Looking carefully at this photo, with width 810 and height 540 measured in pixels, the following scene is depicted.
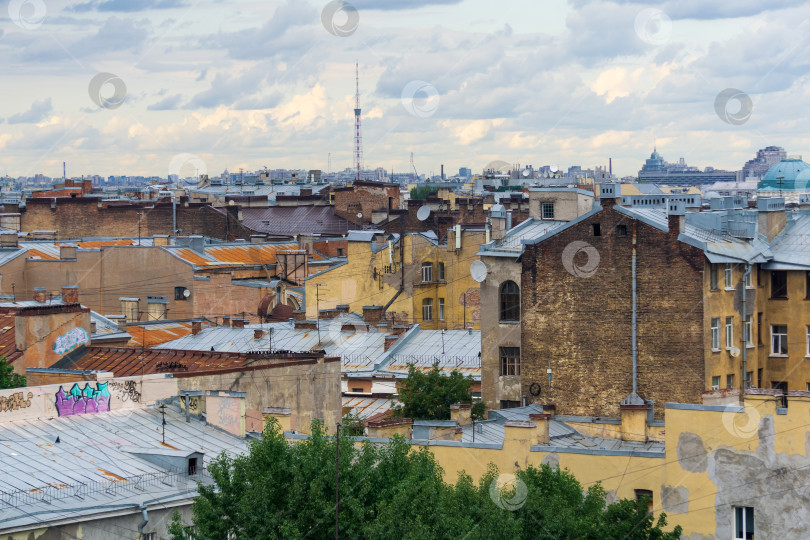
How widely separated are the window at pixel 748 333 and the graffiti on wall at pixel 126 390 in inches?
687

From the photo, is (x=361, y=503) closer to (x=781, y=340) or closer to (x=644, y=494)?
(x=644, y=494)

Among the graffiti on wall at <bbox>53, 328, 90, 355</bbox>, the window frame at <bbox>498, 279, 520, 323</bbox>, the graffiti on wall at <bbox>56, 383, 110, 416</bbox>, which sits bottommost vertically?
the graffiti on wall at <bbox>56, 383, 110, 416</bbox>

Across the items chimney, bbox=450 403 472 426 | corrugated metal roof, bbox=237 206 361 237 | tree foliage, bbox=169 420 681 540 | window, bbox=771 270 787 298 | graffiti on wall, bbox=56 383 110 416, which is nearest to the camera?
tree foliage, bbox=169 420 681 540

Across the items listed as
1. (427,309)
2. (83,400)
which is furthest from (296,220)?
(83,400)

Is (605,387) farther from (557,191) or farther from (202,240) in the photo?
(202,240)

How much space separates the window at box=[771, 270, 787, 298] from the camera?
38.7m

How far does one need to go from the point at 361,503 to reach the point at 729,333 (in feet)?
62.7

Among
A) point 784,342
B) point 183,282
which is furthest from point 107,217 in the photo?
point 784,342

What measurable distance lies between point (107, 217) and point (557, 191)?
47746mm

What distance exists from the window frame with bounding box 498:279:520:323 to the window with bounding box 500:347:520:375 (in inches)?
30.4

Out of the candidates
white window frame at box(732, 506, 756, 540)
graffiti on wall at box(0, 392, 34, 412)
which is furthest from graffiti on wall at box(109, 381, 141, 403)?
white window frame at box(732, 506, 756, 540)

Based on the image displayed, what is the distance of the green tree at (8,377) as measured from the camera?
103 ft

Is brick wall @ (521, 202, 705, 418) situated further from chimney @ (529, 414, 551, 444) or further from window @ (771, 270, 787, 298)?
chimney @ (529, 414, 551, 444)

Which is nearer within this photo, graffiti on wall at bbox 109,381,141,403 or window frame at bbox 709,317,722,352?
graffiti on wall at bbox 109,381,141,403
